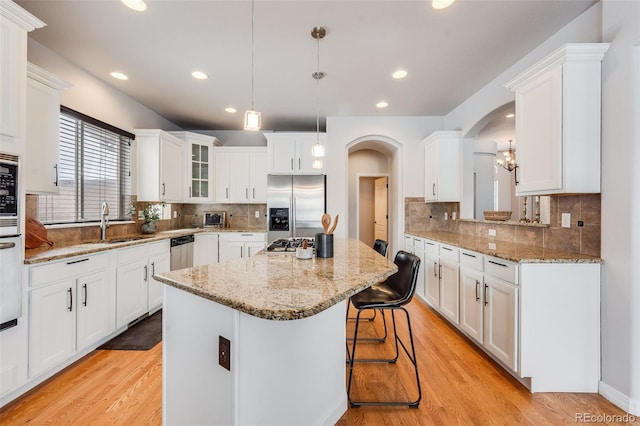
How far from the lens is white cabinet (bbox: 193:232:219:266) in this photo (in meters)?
4.37

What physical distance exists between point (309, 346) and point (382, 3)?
7.70 ft

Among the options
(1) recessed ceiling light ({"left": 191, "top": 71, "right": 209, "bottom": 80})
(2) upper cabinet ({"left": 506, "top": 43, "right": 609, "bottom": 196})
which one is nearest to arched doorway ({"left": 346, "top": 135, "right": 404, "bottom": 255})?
(1) recessed ceiling light ({"left": 191, "top": 71, "right": 209, "bottom": 80})

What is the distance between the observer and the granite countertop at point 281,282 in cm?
96

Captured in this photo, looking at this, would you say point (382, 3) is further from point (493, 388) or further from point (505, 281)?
point (493, 388)

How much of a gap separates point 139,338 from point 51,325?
0.83 metres

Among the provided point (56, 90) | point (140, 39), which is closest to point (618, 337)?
point (140, 39)

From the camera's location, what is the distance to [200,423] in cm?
120

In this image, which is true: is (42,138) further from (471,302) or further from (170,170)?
(471,302)

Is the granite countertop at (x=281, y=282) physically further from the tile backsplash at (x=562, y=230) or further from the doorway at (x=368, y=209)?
the doorway at (x=368, y=209)

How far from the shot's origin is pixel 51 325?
1.96m

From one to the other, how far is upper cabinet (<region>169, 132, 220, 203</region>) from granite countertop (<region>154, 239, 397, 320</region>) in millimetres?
3250

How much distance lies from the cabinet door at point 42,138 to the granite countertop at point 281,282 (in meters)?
1.70

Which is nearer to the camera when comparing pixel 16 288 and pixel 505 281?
pixel 16 288

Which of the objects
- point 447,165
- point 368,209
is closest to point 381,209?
point 368,209
